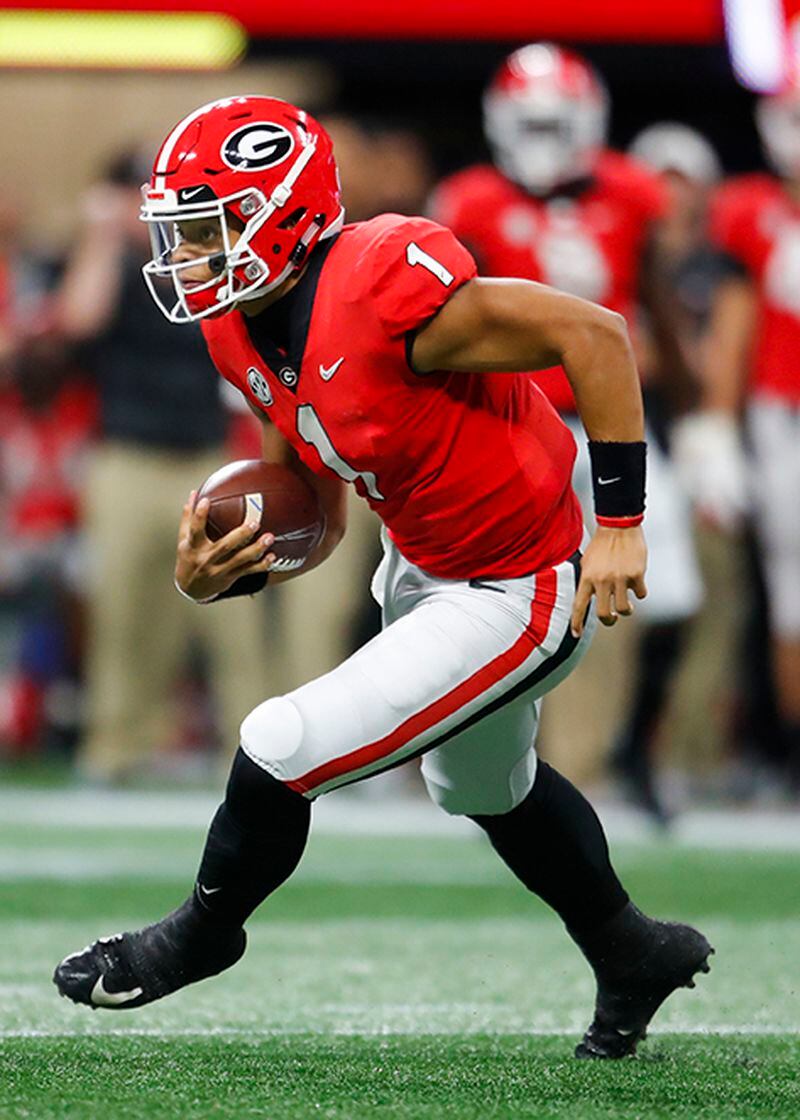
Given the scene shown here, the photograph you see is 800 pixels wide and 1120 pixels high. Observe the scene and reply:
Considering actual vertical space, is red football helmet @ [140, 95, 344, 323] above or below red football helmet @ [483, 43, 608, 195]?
below

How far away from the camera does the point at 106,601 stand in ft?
22.4

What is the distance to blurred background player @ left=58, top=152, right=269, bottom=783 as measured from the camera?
6.73 meters

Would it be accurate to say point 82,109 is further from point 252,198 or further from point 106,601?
point 252,198

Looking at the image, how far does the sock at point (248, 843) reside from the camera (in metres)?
2.93

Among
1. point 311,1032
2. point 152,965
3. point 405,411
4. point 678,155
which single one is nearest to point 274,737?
point 152,965

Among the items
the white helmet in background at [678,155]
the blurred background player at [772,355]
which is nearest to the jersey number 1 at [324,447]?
the blurred background player at [772,355]

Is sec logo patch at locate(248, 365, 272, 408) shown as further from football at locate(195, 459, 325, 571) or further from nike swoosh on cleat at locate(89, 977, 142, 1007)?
nike swoosh on cleat at locate(89, 977, 142, 1007)

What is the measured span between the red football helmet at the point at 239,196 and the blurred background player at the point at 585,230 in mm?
2636

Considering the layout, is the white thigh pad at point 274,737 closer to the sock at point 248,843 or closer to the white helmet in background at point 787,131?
the sock at point 248,843

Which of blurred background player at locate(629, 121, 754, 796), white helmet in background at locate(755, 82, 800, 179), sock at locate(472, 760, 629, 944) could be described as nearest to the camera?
sock at locate(472, 760, 629, 944)

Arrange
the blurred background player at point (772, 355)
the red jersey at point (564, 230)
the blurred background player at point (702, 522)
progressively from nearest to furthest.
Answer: the red jersey at point (564, 230), the blurred background player at point (702, 522), the blurred background player at point (772, 355)

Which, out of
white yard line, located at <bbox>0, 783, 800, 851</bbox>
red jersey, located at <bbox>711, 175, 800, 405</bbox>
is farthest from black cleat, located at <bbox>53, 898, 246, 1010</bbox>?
red jersey, located at <bbox>711, 175, 800, 405</bbox>

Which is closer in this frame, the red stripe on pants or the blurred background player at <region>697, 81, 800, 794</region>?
the red stripe on pants

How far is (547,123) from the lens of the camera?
19.2ft
